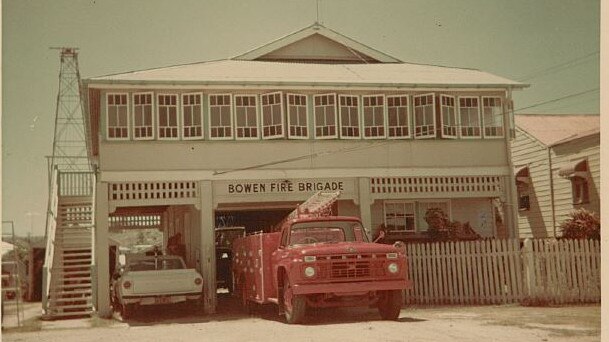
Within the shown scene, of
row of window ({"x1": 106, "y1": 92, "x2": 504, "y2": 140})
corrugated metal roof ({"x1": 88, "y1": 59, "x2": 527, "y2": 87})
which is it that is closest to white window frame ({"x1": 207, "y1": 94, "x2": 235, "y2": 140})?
row of window ({"x1": 106, "y1": 92, "x2": 504, "y2": 140})

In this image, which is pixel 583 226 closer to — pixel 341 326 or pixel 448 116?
pixel 448 116

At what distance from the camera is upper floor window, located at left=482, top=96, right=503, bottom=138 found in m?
20.7

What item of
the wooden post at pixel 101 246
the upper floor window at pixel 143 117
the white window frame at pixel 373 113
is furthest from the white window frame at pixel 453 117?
the wooden post at pixel 101 246

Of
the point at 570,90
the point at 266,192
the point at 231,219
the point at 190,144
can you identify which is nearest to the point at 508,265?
the point at 570,90

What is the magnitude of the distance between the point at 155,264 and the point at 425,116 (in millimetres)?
8025

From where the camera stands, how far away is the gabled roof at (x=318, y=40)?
22.4m

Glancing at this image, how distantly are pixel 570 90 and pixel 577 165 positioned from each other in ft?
23.6

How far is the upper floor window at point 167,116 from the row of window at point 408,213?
6.71 metres

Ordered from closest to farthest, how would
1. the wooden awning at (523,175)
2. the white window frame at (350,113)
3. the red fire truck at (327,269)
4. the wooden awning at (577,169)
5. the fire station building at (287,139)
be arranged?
the red fire truck at (327,269) → the fire station building at (287,139) → the white window frame at (350,113) → the wooden awning at (577,169) → the wooden awning at (523,175)

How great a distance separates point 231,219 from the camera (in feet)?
86.0

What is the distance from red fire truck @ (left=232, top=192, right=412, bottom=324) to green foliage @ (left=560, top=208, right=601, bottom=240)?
6.89 meters

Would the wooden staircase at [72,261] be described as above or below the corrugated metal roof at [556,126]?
below

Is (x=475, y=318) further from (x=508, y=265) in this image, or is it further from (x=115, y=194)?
(x=115, y=194)

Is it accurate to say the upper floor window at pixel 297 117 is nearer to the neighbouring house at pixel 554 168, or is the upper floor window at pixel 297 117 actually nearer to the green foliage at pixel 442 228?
the green foliage at pixel 442 228
